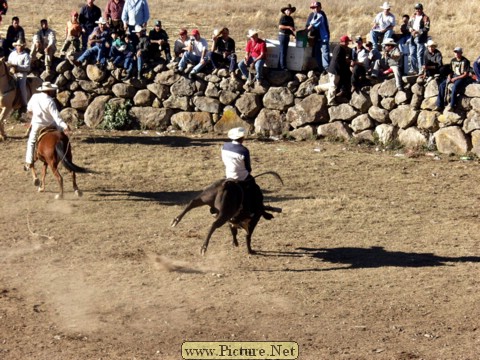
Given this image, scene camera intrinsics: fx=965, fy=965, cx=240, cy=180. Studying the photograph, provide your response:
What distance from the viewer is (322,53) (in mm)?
21078

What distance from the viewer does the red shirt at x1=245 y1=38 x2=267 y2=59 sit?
68.7ft

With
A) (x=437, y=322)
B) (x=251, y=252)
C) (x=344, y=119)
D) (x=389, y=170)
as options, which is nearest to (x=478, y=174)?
(x=389, y=170)

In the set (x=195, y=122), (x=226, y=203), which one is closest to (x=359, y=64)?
(x=195, y=122)

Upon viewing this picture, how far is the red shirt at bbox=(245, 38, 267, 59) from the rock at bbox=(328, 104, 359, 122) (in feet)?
6.41

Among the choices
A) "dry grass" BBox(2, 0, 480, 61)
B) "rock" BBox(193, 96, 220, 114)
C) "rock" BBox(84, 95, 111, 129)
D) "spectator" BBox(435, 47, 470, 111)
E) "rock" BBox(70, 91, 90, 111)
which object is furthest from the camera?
"dry grass" BBox(2, 0, 480, 61)

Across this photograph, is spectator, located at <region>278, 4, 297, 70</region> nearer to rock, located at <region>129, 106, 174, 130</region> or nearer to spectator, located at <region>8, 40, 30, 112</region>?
rock, located at <region>129, 106, 174, 130</region>

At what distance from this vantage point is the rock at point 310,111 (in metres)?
21.0

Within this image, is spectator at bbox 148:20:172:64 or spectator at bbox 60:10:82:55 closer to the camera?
spectator at bbox 148:20:172:64

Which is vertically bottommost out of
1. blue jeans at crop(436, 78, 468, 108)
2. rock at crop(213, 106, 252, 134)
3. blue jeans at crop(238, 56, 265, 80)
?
rock at crop(213, 106, 252, 134)

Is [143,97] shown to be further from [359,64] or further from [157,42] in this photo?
[359,64]

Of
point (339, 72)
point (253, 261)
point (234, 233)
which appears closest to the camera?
point (253, 261)

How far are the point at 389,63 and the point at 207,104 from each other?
4.27 meters

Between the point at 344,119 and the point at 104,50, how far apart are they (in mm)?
5832

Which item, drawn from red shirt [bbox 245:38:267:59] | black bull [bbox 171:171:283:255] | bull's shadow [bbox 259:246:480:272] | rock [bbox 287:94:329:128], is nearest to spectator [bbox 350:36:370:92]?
rock [bbox 287:94:329:128]
